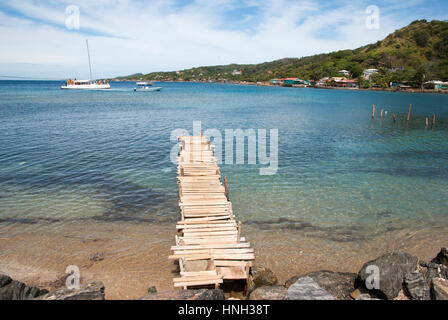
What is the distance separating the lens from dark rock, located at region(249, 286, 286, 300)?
892 centimetres

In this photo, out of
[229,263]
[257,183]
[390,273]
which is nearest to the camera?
[390,273]

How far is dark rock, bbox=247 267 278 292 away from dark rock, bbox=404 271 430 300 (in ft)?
13.8

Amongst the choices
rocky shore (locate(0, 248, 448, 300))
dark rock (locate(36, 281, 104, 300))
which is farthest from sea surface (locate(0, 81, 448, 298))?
dark rock (locate(36, 281, 104, 300))

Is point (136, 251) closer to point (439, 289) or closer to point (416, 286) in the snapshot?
point (416, 286)

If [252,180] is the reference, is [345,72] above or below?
above

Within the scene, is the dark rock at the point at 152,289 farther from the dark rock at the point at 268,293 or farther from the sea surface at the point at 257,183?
the sea surface at the point at 257,183

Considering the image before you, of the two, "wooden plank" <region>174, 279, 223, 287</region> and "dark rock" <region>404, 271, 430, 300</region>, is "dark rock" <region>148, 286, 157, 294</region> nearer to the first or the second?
"wooden plank" <region>174, 279, 223, 287</region>

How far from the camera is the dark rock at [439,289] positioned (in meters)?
8.32

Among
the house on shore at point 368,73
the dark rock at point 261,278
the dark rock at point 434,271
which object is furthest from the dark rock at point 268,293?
the house on shore at point 368,73

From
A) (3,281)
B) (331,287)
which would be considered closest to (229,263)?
(331,287)

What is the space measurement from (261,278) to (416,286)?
4.91 meters

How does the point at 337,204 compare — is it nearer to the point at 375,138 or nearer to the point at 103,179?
the point at 103,179

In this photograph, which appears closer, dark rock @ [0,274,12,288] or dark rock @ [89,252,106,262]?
dark rock @ [0,274,12,288]

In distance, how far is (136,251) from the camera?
40.3 feet
